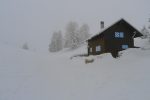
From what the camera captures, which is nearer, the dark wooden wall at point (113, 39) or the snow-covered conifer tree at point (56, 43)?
the dark wooden wall at point (113, 39)

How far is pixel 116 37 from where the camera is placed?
3697 cm

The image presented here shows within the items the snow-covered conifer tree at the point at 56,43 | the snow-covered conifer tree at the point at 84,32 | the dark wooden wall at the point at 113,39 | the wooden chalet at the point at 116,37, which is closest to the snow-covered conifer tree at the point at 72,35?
the snow-covered conifer tree at the point at 84,32

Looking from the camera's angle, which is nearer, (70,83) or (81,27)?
(70,83)

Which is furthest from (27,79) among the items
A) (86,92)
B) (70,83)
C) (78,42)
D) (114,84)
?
(78,42)

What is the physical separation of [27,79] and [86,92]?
710cm

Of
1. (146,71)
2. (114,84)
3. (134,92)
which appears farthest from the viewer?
(146,71)

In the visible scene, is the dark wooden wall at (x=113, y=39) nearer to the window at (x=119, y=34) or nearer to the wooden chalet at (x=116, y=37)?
the wooden chalet at (x=116, y=37)

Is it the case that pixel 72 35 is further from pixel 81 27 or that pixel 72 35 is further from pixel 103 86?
pixel 103 86

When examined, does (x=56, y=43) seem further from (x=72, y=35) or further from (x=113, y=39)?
(x=113, y=39)

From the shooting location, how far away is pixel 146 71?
15.7 m

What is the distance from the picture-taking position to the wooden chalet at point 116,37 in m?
36.2

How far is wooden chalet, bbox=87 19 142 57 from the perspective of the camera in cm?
3619

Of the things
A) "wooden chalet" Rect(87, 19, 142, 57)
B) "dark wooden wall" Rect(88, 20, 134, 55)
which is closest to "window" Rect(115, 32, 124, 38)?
"wooden chalet" Rect(87, 19, 142, 57)

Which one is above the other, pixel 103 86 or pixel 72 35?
pixel 72 35
